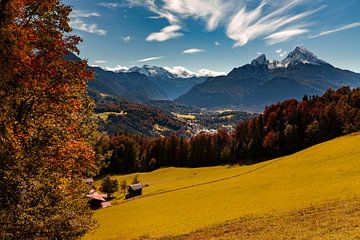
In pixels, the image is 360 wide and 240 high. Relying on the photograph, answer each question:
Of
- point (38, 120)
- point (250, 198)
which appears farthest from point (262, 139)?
point (38, 120)

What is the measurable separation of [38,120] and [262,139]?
10816cm

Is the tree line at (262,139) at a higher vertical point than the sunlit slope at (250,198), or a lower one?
higher

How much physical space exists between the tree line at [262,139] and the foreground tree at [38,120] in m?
79.8

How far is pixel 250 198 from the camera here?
5053cm

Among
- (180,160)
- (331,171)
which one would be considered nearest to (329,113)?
(331,171)

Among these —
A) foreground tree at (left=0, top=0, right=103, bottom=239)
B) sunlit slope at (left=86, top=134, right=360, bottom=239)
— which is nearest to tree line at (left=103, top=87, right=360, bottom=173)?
sunlit slope at (left=86, top=134, right=360, bottom=239)

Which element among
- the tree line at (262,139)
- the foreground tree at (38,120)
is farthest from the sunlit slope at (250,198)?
the tree line at (262,139)

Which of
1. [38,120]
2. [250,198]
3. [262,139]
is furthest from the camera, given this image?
[262,139]

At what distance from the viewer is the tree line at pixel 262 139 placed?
104 metres

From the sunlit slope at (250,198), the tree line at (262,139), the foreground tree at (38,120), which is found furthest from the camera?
the tree line at (262,139)

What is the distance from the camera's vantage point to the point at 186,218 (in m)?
46.7

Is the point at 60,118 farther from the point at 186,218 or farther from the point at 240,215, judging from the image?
the point at 186,218

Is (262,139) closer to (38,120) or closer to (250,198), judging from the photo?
(250,198)

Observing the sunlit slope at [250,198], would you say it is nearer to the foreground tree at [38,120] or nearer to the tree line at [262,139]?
the foreground tree at [38,120]
